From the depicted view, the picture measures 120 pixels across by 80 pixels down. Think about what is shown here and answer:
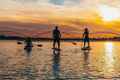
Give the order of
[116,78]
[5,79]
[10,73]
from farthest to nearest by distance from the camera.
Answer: [10,73] < [116,78] < [5,79]

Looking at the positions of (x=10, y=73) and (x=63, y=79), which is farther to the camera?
(x=10, y=73)

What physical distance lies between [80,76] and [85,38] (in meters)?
27.5

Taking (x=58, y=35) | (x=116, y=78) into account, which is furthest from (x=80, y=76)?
(x=58, y=35)

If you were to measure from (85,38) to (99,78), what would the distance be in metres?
28.1

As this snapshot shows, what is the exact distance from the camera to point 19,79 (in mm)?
14008

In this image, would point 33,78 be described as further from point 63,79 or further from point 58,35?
point 58,35

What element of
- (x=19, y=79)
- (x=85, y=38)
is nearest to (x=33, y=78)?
(x=19, y=79)

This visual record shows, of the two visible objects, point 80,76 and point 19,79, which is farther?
point 80,76

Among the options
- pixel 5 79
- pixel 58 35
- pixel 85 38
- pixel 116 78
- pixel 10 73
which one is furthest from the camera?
pixel 85 38

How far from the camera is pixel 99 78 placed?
14758 mm

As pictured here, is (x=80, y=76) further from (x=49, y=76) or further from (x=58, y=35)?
(x=58, y=35)

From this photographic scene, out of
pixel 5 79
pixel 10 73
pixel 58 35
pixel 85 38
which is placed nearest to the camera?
pixel 5 79

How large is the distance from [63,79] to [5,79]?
2365 millimetres

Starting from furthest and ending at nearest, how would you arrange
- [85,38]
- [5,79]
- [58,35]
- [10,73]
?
[85,38], [58,35], [10,73], [5,79]
